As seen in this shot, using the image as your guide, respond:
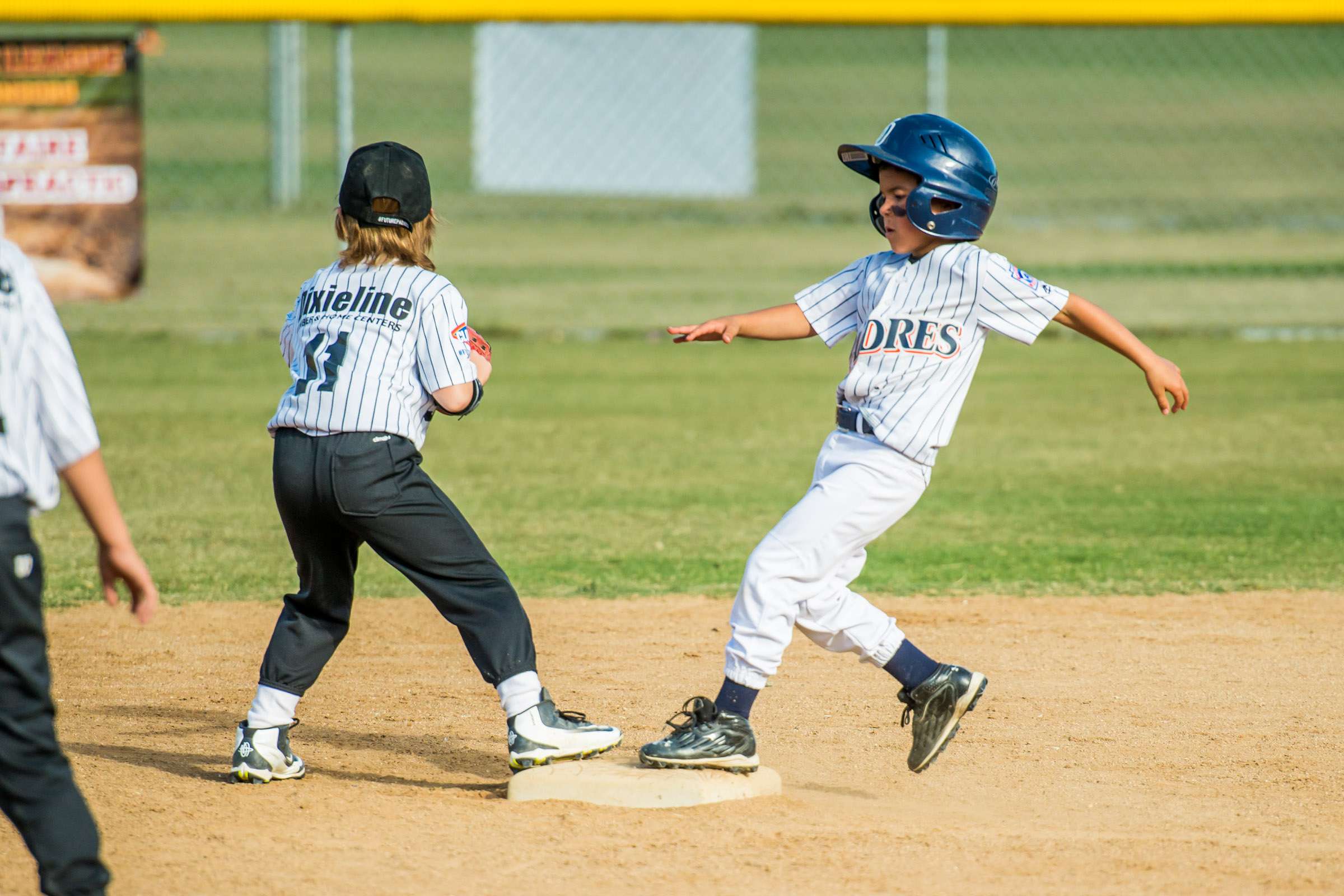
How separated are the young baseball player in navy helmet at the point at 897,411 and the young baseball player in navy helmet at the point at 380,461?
1.51 feet

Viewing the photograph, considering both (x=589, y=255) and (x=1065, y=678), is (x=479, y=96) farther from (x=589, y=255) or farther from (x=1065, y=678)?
(x=1065, y=678)

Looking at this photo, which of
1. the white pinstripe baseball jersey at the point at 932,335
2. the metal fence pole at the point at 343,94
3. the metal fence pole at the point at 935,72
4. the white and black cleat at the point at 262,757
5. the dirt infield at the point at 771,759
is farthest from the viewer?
the metal fence pole at the point at 935,72

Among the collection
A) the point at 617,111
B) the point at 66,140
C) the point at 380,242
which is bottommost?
the point at 380,242

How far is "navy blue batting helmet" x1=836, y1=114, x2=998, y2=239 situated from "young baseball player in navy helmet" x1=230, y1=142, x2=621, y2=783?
111 centimetres

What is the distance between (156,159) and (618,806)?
23797 mm

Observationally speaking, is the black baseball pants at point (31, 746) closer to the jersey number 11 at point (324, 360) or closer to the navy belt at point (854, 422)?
the jersey number 11 at point (324, 360)

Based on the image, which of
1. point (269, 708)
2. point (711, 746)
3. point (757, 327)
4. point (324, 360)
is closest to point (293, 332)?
point (324, 360)

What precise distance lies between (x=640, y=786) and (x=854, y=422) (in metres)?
1.00

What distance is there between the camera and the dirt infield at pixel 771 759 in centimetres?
322

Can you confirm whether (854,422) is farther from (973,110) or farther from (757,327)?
(973,110)

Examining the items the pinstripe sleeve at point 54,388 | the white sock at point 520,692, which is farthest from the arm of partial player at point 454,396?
the pinstripe sleeve at point 54,388

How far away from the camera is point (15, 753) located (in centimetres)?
264

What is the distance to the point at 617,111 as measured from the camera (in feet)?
56.9

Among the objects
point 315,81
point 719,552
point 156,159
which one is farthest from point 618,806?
point 315,81
